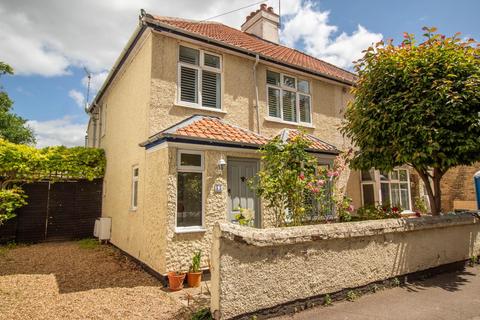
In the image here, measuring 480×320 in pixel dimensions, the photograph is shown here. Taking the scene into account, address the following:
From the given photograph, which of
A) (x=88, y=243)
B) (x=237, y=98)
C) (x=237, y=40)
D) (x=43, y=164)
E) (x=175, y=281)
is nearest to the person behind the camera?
(x=175, y=281)

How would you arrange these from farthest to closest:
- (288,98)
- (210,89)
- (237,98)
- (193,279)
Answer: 1. (288,98)
2. (237,98)
3. (210,89)
4. (193,279)

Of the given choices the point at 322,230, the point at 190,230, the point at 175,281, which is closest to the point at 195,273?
the point at 175,281

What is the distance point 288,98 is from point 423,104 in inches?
196

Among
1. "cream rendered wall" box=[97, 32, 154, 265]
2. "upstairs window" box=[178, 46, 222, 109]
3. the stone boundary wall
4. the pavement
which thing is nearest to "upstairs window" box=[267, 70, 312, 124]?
"upstairs window" box=[178, 46, 222, 109]

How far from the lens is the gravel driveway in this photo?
4879mm

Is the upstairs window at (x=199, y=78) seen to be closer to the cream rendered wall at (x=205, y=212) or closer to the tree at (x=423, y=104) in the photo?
the cream rendered wall at (x=205, y=212)

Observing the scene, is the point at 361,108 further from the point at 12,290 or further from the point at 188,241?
the point at 12,290

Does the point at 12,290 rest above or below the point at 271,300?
below

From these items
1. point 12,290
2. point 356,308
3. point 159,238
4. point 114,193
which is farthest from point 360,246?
point 114,193

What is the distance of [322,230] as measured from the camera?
15.3 ft

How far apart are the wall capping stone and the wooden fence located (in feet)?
33.6

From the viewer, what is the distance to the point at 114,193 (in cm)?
1077

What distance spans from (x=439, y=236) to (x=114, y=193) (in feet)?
33.2

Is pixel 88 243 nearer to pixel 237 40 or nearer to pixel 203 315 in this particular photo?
pixel 203 315
